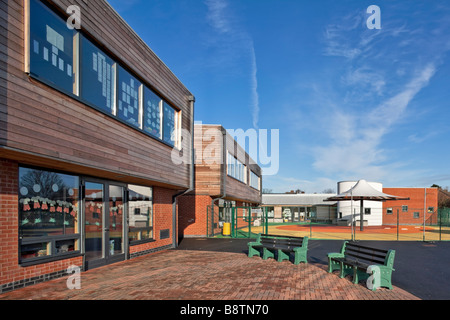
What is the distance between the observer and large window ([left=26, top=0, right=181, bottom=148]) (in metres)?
7.12

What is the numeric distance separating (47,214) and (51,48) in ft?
12.2

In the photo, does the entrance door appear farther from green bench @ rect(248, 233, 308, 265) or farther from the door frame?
green bench @ rect(248, 233, 308, 265)

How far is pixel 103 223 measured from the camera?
35.0 feet

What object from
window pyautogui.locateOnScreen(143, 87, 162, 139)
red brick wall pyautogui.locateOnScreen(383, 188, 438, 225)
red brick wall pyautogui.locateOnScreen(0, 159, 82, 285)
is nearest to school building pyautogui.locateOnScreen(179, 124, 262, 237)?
window pyautogui.locateOnScreen(143, 87, 162, 139)

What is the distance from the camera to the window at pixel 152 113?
12.1 meters

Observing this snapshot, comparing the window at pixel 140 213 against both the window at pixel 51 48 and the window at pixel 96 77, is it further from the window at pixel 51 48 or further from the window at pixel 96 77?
the window at pixel 51 48

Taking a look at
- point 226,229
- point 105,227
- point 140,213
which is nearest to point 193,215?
point 226,229

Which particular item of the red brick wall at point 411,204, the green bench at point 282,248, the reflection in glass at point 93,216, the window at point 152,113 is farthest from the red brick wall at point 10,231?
the red brick wall at point 411,204

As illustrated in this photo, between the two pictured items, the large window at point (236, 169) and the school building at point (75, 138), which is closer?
the school building at point (75, 138)

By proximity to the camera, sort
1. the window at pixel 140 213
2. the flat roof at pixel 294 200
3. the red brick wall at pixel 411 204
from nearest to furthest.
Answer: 1. the window at pixel 140 213
2. the red brick wall at pixel 411 204
3. the flat roof at pixel 294 200

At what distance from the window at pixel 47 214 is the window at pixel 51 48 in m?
2.12

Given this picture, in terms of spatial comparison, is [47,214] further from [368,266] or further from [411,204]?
[411,204]

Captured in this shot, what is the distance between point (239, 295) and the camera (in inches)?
279
